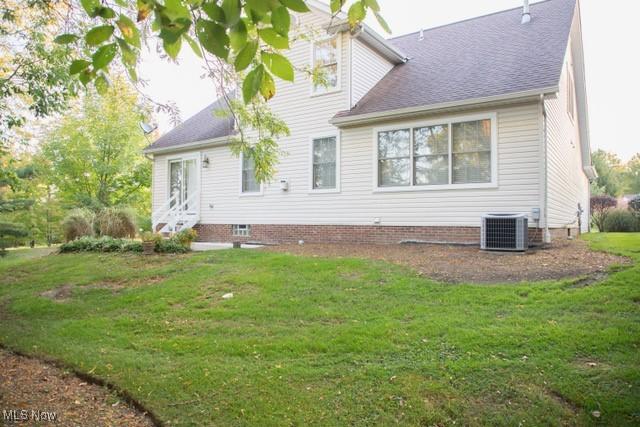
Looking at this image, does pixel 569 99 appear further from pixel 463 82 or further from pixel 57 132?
pixel 57 132

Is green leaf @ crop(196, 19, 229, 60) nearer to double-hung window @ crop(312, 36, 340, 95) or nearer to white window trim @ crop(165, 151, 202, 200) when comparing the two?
double-hung window @ crop(312, 36, 340, 95)

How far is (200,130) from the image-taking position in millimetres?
14477

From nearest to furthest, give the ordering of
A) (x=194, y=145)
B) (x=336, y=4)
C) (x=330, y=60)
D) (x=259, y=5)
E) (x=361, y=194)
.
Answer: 1. (x=259, y=5)
2. (x=336, y=4)
3. (x=361, y=194)
4. (x=330, y=60)
5. (x=194, y=145)

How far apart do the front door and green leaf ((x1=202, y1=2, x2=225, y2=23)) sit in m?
13.3

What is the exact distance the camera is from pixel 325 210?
11141 millimetres

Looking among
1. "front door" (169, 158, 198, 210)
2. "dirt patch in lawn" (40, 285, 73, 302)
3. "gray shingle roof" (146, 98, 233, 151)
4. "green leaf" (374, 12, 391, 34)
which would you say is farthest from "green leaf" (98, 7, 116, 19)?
"front door" (169, 158, 198, 210)

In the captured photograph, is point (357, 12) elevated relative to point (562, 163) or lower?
lower

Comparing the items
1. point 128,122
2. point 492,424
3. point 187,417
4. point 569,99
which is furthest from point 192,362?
point 128,122

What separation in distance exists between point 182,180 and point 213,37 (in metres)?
14.0

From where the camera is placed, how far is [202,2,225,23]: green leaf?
141cm

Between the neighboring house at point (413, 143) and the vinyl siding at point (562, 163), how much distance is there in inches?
2.3

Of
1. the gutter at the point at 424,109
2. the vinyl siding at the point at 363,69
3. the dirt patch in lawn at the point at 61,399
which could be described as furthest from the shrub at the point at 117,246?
the dirt patch in lawn at the point at 61,399

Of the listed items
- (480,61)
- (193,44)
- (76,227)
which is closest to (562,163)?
(480,61)

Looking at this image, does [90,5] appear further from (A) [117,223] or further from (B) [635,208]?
(B) [635,208]
